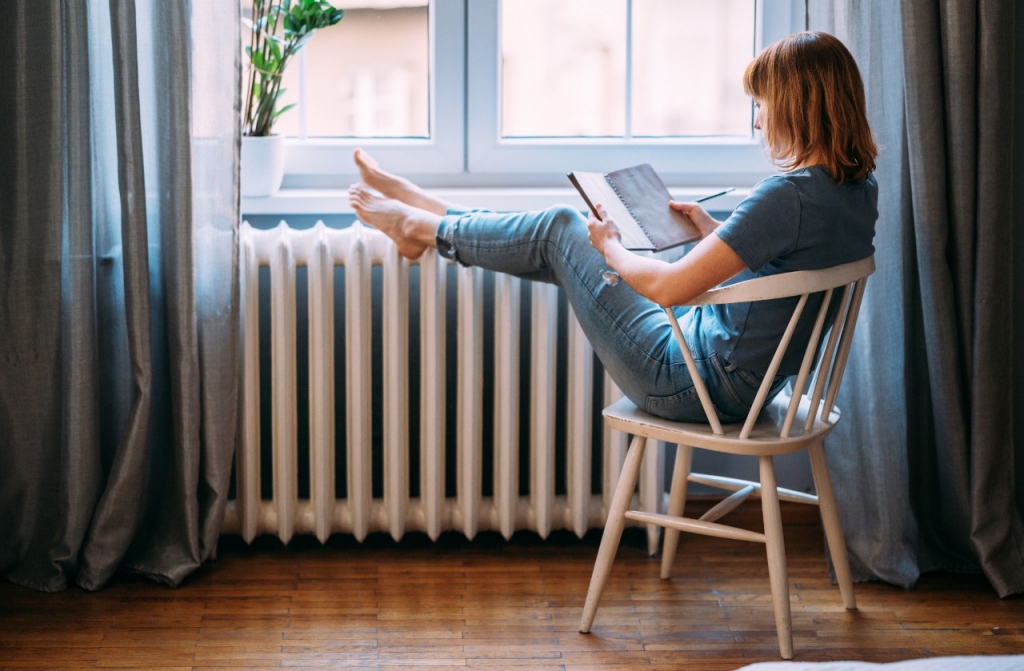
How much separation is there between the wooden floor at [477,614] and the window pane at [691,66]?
3.21 ft

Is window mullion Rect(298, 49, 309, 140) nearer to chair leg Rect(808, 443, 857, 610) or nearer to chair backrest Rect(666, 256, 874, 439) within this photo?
chair backrest Rect(666, 256, 874, 439)

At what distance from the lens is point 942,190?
187cm

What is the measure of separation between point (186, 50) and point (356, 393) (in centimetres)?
72

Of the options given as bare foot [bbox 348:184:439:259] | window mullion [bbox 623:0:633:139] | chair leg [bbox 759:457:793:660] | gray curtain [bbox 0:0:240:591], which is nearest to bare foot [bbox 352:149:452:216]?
bare foot [bbox 348:184:439:259]

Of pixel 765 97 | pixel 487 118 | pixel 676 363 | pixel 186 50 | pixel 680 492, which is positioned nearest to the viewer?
pixel 765 97

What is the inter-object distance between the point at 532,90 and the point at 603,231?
2.33ft

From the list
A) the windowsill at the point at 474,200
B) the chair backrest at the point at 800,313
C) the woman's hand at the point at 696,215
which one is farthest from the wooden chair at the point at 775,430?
the windowsill at the point at 474,200

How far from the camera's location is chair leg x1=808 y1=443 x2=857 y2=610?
5.89 feet

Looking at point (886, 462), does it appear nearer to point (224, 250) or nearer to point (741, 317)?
point (741, 317)

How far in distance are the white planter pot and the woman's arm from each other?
2.44ft

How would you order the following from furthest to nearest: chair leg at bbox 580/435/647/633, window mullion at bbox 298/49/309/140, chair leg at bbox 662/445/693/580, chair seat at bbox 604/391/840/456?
1. window mullion at bbox 298/49/309/140
2. chair leg at bbox 662/445/693/580
3. chair leg at bbox 580/435/647/633
4. chair seat at bbox 604/391/840/456

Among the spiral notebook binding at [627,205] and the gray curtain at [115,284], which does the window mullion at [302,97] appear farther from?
the spiral notebook binding at [627,205]

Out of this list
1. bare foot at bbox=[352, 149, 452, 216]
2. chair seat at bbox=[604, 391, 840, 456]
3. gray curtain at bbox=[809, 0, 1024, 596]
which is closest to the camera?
chair seat at bbox=[604, 391, 840, 456]

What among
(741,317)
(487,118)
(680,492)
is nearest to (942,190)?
(741,317)
